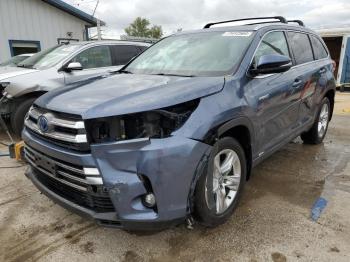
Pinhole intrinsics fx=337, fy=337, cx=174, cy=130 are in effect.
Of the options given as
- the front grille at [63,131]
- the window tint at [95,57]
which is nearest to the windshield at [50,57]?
the window tint at [95,57]

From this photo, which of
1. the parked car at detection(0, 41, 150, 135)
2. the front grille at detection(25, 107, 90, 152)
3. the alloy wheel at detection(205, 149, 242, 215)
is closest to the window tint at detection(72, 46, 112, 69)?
the parked car at detection(0, 41, 150, 135)

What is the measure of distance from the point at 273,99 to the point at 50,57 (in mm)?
4594

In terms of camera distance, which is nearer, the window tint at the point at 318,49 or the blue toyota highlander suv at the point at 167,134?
the blue toyota highlander suv at the point at 167,134

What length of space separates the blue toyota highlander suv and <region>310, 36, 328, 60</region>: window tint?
4.97 feet

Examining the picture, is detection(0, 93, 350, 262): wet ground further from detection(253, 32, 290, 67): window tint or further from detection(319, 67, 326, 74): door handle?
detection(319, 67, 326, 74): door handle

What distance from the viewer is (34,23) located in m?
12.6

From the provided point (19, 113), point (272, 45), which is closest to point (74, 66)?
point (19, 113)

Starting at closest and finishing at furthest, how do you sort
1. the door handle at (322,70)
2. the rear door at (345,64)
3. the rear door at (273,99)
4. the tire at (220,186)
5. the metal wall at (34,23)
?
1. the tire at (220,186)
2. the rear door at (273,99)
3. the door handle at (322,70)
4. the metal wall at (34,23)
5. the rear door at (345,64)

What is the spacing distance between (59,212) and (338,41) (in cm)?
1764

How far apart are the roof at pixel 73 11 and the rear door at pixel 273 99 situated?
11110 mm

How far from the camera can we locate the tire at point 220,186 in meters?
2.60

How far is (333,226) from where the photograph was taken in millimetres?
3066

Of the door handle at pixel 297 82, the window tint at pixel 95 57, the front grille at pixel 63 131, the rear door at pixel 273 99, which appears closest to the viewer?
the front grille at pixel 63 131

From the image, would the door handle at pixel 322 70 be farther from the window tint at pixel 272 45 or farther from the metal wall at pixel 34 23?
the metal wall at pixel 34 23
